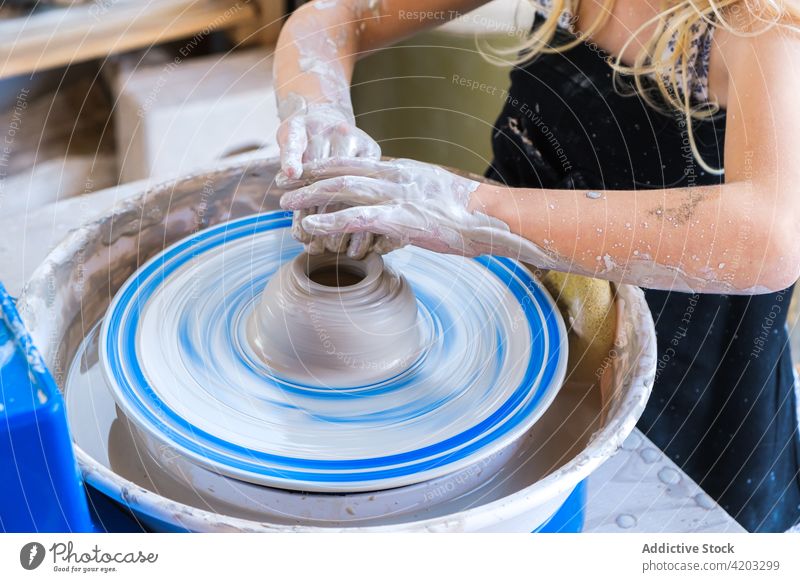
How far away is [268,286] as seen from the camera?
3.47 feet

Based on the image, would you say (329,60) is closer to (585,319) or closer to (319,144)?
(319,144)

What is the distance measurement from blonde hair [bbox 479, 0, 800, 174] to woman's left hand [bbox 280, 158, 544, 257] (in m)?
0.37

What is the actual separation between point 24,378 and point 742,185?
0.74 m

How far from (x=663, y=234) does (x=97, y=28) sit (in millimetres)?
2250

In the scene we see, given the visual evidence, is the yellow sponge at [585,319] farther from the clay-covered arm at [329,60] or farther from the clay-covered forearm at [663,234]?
the clay-covered arm at [329,60]

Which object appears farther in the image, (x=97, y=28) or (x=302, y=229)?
(x=97, y=28)

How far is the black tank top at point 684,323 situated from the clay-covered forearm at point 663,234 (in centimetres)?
33

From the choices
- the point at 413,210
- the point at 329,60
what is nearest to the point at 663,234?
the point at 413,210

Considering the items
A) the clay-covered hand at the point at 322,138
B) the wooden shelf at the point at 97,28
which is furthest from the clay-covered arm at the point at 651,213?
the wooden shelf at the point at 97,28

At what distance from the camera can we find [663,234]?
915 millimetres

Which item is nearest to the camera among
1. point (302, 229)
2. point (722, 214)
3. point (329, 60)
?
point (722, 214)

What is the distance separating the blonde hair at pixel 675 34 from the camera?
0.95m

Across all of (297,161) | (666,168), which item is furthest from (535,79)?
(297,161)
